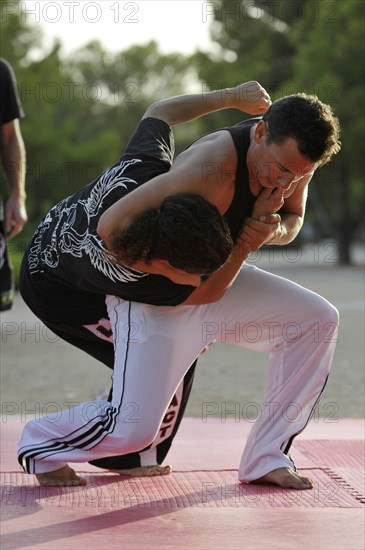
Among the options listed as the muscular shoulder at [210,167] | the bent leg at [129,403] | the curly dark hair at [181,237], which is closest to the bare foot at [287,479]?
the bent leg at [129,403]

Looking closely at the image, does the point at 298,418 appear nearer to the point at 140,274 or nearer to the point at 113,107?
the point at 140,274

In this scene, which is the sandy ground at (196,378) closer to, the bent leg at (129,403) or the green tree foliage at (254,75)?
the bent leg at (129,403)

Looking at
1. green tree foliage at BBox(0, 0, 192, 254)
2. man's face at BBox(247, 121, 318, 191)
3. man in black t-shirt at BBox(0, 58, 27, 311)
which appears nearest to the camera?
man's face at BBox(247, 121, 318, 191)

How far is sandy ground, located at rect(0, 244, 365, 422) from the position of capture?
6590 millimetres

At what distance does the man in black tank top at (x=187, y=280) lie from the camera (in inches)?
143

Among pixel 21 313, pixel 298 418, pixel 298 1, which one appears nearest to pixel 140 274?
pixel 298 418

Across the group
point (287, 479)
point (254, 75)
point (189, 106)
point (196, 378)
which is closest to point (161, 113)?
point (189, 106)

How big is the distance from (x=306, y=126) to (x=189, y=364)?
1.09 m

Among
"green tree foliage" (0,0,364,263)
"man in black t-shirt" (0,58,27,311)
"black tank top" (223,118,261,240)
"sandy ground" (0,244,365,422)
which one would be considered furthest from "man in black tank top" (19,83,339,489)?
"green tree foliage" (0,0,364,263)

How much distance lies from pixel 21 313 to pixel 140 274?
9.25 metres

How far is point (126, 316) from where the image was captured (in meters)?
4.00

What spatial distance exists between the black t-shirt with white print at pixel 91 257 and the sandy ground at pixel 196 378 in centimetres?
195

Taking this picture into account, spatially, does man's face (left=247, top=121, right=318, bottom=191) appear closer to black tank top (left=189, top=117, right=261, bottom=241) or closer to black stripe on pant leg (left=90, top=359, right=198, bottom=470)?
black tank top (left=189, top=117, right=261, bottom=241)

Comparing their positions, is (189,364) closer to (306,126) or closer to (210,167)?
(210,167)
